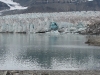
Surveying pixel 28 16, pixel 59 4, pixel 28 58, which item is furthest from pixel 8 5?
pixel 28 58

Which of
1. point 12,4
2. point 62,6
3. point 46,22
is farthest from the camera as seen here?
point 12,4

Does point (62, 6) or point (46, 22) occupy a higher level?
point (62, 6)

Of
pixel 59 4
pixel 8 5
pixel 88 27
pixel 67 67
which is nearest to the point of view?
pixel 67 67

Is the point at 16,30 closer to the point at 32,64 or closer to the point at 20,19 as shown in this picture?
the point at 20,19

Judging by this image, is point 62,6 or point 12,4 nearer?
point 62,6

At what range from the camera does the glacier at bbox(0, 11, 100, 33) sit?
46.2 meters

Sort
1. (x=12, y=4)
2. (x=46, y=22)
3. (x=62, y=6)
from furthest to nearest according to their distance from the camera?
(x=12, y=4) < (x=62, y=6) < (x=46, y=22)

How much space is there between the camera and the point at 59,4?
117 metres

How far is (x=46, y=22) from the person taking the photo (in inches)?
1799

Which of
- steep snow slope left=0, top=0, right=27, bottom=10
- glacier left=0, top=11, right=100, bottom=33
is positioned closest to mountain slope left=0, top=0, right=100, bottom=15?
steep snow slope left=0, top=0, right=27, bottom=10

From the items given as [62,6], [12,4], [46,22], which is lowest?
[46,22]

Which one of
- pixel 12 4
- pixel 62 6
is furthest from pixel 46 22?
pixel 12 4

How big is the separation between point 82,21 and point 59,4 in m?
69.5

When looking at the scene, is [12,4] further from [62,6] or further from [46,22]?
[46,22]
